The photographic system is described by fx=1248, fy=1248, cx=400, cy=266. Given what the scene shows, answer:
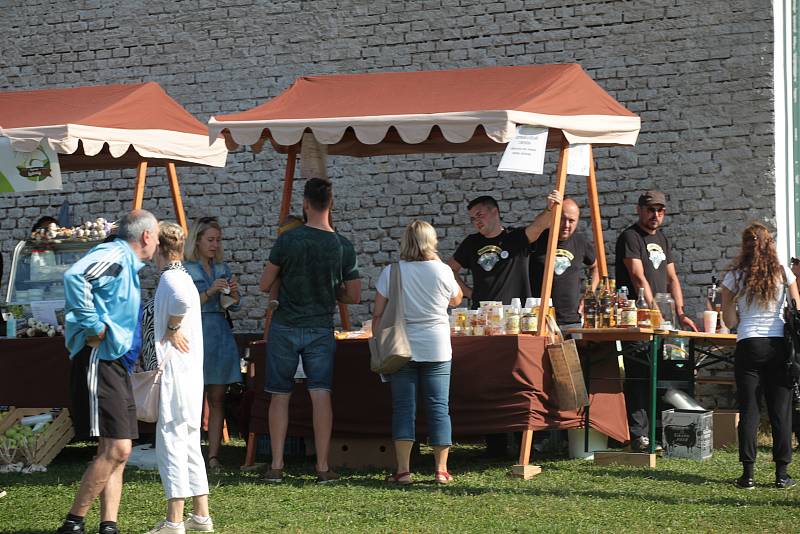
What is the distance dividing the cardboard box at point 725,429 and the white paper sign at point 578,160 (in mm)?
2293

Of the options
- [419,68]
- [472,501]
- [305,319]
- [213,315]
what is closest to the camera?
[472,501]

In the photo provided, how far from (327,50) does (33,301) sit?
400cm

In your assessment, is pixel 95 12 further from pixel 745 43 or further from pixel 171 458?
pixel 171 458

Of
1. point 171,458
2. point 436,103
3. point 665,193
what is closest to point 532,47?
point 665,193

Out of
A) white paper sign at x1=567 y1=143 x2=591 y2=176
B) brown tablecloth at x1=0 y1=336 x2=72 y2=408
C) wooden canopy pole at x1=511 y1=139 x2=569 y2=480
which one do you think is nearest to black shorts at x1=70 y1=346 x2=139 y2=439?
wooden canopy pole at x1=511 y1=139 x2=569 y2=480

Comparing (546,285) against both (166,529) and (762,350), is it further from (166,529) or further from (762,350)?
(166,529)

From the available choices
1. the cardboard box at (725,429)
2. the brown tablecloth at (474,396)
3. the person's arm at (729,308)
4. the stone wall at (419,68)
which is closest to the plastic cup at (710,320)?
the cardboard box at (725,429)

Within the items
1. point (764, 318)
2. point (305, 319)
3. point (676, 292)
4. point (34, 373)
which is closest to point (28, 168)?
point (34, 373)

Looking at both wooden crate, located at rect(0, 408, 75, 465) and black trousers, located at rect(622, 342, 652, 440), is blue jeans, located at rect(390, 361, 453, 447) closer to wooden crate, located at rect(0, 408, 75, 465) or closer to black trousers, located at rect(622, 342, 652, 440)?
black trousers, located at rect(622, 342, 652, 440)

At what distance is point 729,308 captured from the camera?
7.71m

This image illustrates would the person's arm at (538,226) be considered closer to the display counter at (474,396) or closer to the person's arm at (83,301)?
the display counter at (474,396)

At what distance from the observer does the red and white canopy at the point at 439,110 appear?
7.80 meters

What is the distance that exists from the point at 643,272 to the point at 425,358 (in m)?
2.38

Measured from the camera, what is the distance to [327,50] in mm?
11914
